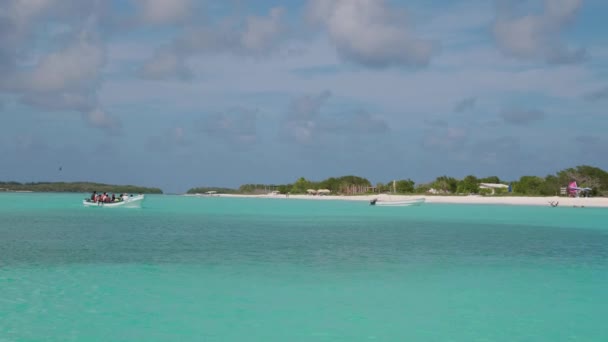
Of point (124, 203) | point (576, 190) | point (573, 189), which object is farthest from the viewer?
point (576, 190)

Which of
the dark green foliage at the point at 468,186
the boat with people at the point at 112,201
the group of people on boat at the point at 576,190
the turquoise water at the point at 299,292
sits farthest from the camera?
the dark green foliage at the point at 468,186

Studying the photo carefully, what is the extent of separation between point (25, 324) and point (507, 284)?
11.6 m

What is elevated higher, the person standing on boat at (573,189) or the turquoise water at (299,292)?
the person standing on boat at (573,189)

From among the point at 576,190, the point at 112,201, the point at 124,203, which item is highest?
the point at 576,190

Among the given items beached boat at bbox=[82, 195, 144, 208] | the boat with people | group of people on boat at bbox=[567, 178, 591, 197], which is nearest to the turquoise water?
the boat with people

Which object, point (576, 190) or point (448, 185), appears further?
point (448, 185)

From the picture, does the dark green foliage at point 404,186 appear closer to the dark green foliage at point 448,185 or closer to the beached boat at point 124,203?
the dark green foliage at point 448,185

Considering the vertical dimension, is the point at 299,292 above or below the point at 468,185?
below

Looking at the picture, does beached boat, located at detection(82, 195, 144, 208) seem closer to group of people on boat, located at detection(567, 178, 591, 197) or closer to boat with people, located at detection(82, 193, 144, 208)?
boat with people, located at detection(82, 193, 144, 208)

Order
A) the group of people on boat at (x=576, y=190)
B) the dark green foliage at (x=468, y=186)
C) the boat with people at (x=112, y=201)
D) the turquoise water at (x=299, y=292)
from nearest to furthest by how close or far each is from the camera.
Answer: the turquoise water at (x=299, y=292)
the boat with people at (x=112, y=201)
the group of people on boat at (x=576, y=190)
the dark green foliage at (x=468, y=186)

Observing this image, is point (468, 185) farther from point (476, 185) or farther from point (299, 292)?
point (299, 292)

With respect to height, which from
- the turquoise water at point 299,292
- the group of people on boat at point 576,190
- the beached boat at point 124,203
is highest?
the group of people on boat at point 576,190

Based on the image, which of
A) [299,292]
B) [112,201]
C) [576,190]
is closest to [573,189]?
[576,190]

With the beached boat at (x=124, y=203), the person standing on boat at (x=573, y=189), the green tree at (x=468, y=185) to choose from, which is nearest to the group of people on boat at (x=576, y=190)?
the person standing on boat at (x=573, y=189)
